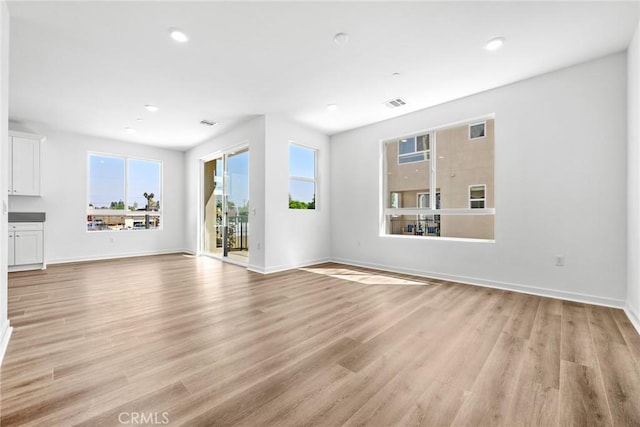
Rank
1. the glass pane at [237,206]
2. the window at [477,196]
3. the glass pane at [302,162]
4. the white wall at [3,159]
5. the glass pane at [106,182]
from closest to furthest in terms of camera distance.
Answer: the white wall at [3,159], the window at [477,196], the glass pane at [302,162], the glass pane at [237,206], the glass pane at [106,182]

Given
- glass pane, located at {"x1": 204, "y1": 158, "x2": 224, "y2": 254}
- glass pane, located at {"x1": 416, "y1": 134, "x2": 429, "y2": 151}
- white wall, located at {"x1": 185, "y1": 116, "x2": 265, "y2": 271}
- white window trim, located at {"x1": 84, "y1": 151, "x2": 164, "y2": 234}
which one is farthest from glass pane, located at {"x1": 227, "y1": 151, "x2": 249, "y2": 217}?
glass pane, located at {"x1": 416, "y1": 134, "x2": 429, "y2": 151}

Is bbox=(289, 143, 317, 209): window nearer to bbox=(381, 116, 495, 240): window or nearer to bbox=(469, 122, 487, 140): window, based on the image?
bbox=(381, 116, 495, 240): window

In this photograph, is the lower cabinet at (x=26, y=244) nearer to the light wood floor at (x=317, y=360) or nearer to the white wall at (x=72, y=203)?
the white wall at (x=72, y=203)

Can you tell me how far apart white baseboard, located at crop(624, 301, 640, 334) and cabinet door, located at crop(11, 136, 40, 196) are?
8.87 meters

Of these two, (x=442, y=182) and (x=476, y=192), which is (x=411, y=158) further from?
(x=476, y=192)

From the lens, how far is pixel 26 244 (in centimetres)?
500

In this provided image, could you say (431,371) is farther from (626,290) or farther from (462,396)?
(626,290)

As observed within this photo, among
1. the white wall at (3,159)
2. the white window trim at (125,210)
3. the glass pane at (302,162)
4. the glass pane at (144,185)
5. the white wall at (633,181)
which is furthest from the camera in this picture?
the glass pane at (144,185)

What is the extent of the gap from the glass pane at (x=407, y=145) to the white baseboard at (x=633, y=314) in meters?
3.36

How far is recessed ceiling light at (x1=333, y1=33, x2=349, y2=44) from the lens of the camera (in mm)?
2676

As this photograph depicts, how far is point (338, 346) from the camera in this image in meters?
2.14

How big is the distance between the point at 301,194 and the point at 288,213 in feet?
1.95

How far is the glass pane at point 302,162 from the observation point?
555 centimetres

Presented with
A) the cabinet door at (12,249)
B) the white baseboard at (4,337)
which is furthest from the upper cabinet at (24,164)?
the white baseboard at (4,337)
